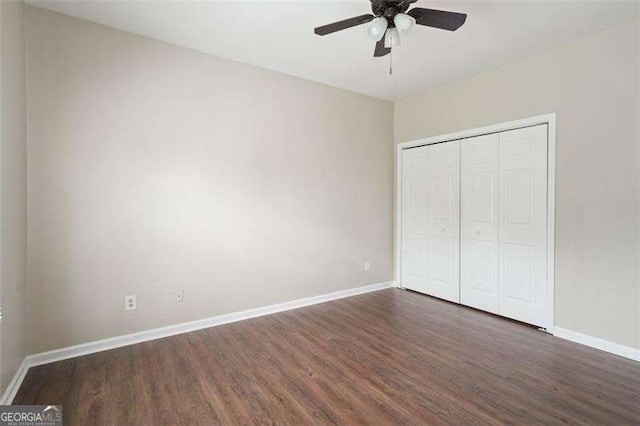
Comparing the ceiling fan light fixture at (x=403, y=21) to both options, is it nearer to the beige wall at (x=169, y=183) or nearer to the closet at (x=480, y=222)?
the beige wall at (x=169, y=183)

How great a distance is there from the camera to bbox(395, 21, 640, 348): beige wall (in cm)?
262

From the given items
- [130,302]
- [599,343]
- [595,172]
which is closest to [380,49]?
[595,172]

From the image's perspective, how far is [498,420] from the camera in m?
1.85

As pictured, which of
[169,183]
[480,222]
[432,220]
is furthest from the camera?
[432,220]

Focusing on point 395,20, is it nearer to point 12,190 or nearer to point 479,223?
point 479,223

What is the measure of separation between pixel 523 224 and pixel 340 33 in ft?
8.62

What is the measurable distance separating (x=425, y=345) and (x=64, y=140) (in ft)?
11.4

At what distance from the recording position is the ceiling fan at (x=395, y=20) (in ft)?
6.49

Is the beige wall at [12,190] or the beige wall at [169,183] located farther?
the beige wall at [169,183]

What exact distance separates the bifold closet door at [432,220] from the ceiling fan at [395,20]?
2.13m

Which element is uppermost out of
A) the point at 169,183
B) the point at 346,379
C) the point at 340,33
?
the point at 340,33

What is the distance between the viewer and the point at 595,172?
280 cm

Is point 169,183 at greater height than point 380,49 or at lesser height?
lesser

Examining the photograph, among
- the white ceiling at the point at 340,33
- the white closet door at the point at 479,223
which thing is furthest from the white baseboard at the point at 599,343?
the white ceiling at the point at 340,33
